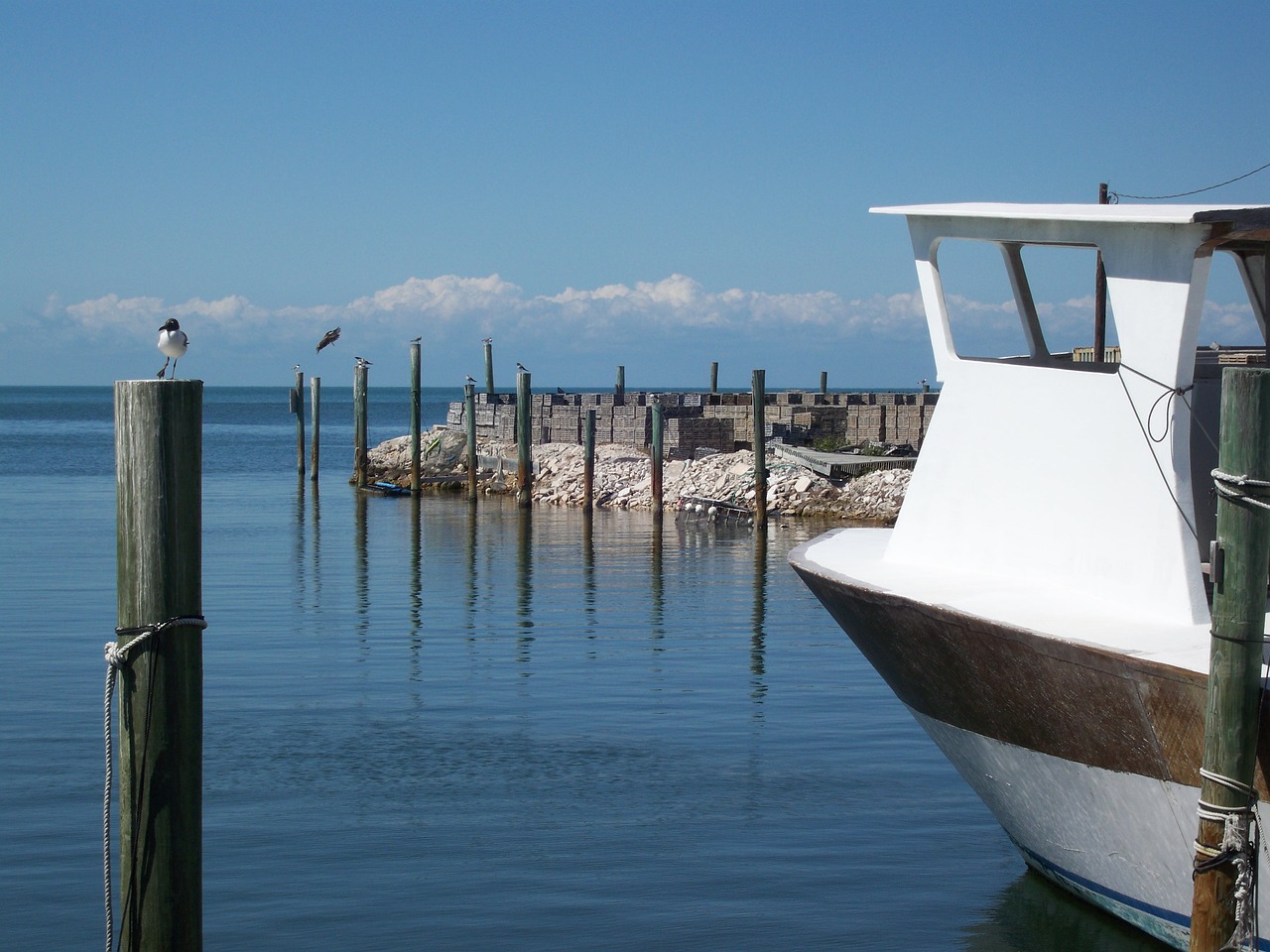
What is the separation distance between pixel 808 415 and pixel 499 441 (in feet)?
29.6

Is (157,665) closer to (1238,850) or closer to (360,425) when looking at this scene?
(1238,850)

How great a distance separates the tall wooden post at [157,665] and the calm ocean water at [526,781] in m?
Answer: 2.01

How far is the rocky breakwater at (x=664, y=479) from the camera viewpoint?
91.4ft

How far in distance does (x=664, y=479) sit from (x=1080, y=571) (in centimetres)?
→ 2569

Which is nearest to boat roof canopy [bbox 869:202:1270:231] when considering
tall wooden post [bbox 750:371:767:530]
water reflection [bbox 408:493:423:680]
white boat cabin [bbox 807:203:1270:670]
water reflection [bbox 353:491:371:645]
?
white boat cabin [bbox 807:203:1270:670]

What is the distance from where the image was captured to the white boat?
16.9 feet

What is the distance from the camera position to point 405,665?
42.5 ft

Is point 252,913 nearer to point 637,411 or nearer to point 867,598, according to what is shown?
point 867,598

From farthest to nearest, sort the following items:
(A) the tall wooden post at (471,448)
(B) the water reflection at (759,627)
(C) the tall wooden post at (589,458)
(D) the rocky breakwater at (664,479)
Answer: (A) the tall wooden post at (471,448) < (C) the tall wooden post at (589,458) < (D) the rocky breakwater at (664,479) < (B) the water reflection at (759,627)

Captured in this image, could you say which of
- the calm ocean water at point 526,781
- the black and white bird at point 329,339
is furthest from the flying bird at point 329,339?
the calm ocean water at point 526,781

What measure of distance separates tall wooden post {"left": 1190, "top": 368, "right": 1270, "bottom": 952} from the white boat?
0.20 m

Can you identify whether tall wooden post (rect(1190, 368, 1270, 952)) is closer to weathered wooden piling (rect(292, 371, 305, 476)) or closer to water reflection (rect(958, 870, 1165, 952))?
water reflection (rect(958, 870, 1165, 952))

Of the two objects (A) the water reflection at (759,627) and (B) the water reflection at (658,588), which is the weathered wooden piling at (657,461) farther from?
(A) the water reflection at (759,627)

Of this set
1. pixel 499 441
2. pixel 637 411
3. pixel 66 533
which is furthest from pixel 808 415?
pixel 66 533
